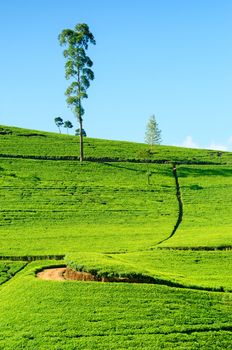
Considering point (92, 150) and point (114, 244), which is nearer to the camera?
point (114, 244)

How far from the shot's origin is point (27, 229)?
65938 millimetres

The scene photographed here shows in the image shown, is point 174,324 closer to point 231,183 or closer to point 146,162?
point 231,183

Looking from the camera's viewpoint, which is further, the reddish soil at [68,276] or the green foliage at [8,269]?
the green foliage at [8,269]

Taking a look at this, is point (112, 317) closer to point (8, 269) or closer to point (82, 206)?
point (8, 269)

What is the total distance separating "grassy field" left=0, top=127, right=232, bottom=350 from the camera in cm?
3378

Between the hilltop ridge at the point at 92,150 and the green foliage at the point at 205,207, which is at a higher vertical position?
the hilltop ridge at the point at 92,150

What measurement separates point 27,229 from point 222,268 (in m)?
26.5

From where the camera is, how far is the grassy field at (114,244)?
111 ft

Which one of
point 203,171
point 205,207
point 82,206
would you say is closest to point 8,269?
point 82,206

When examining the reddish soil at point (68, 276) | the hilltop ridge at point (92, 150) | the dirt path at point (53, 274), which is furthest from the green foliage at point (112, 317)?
the hilltop ridge at point (92, 150)

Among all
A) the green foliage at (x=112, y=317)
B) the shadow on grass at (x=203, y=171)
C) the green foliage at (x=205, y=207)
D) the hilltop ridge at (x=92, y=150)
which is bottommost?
the green foliage at (x=112, y=317)

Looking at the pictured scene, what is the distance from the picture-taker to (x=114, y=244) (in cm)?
6016

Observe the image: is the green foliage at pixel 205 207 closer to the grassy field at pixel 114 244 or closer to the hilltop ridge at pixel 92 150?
the grassy field at pixel 114 244

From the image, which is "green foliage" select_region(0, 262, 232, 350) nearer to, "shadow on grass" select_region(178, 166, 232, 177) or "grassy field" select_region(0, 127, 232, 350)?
"grassy field" select_region(0, 127, 232, 350)
